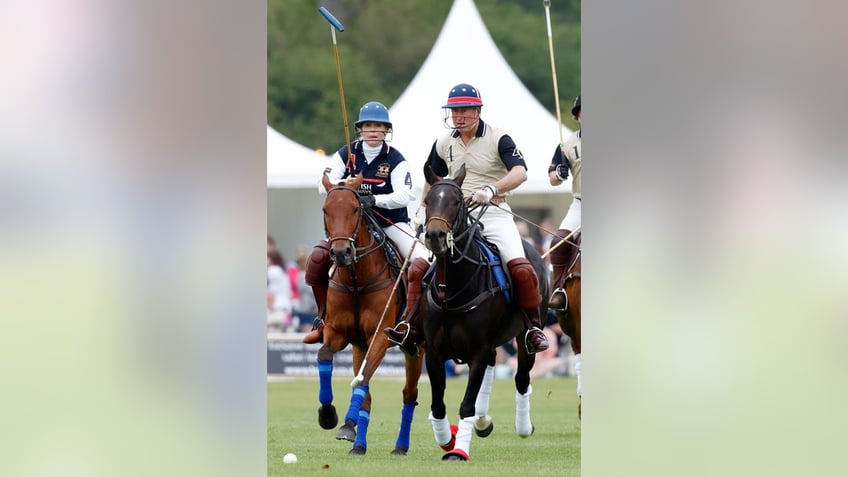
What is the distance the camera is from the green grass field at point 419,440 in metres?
9.46

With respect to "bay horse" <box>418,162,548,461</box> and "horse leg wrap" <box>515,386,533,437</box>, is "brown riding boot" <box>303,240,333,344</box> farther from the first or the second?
"horse leg wrap" <box>515,386,533,437</box>

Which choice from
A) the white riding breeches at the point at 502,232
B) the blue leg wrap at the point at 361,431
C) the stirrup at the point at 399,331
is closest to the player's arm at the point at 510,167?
the white riding breeches at the point at 502,232

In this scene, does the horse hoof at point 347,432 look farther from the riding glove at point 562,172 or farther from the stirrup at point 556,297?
the riding glove at point 562,172

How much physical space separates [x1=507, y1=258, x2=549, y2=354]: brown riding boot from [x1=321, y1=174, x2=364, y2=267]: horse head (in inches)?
47.2

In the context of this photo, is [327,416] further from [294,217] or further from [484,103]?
[294,217]

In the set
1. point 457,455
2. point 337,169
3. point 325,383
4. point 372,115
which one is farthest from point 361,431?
point 372,115

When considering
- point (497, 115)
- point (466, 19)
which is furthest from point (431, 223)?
point (466, 19)
